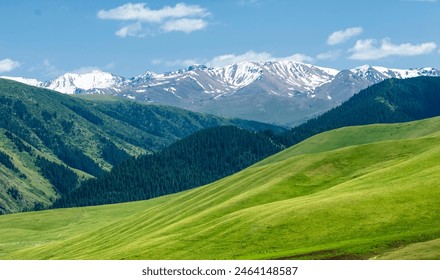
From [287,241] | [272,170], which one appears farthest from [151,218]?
[287,241]

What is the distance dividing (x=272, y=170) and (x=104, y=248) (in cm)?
4947

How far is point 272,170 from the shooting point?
586 feet

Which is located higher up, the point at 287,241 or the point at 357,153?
the point at 357,153

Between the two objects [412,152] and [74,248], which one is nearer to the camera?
[412,152]
